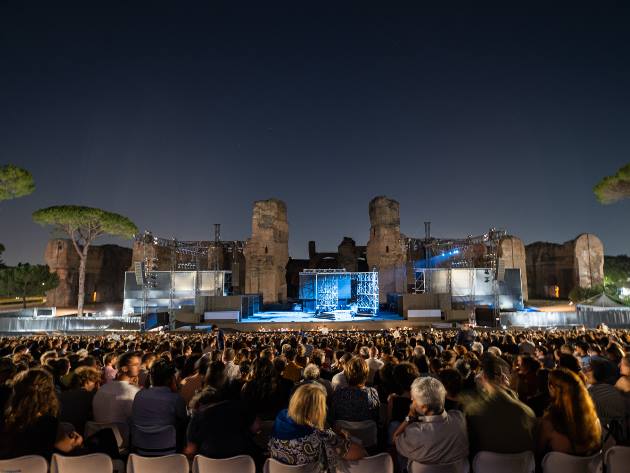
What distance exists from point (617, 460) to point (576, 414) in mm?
409

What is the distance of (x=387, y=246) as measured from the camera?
109ft

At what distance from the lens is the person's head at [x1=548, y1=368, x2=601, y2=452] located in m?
2.40

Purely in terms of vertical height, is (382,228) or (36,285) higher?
(382,228)

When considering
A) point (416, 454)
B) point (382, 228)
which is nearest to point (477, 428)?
point (416, 454)

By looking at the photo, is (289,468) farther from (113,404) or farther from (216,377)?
(113,404)

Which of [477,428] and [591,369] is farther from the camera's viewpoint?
[591,369]

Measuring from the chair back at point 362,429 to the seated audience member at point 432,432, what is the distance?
615 mm

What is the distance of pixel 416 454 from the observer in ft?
7.89

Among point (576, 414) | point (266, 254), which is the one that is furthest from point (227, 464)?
point (266, 254)

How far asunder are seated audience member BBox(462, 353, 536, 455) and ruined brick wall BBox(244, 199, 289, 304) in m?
29.0

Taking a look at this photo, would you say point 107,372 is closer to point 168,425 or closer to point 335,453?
point 168,425

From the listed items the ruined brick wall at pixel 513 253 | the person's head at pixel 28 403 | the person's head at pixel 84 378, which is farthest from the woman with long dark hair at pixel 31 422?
the ruined brick wall at pixel 513 253

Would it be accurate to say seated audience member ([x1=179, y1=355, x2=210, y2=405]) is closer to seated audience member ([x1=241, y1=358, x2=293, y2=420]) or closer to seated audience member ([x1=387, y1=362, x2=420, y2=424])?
seated audience member ([x1=241, y1=358, x2=293, y2=420])

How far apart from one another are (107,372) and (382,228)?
97.6ft
